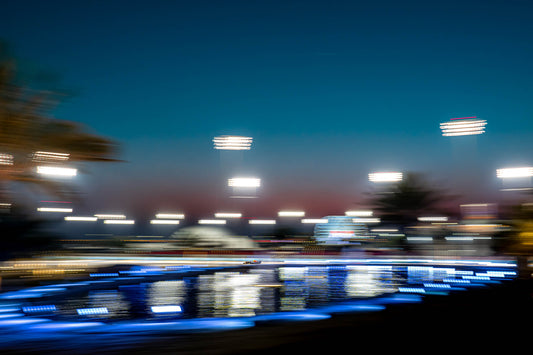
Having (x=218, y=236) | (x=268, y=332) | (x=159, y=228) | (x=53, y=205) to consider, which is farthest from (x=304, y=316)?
(x=159, y=228)

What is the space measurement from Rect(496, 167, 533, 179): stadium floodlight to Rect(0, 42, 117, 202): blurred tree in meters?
14.7

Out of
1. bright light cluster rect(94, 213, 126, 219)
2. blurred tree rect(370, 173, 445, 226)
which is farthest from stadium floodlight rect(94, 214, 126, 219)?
blurred tree rect(370, 173, 445, 226)

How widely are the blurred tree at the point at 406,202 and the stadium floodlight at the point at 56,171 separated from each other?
41144 mm

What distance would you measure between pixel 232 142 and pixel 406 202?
2750 cm

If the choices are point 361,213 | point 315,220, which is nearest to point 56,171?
point 315,220

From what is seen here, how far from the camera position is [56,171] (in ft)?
26.9

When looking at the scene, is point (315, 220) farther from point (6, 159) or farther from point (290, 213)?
point (6, 159)

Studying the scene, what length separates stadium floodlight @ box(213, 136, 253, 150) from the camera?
23.4 meters

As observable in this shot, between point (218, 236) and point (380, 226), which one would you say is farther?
point (380, 226)

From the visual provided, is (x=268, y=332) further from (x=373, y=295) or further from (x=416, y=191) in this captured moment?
(x=416, y=191)

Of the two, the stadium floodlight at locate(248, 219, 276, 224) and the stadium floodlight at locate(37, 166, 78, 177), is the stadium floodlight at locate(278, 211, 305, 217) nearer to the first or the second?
the stadium floodlight at locate(248, 219, 276, 224)

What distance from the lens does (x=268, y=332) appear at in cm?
559

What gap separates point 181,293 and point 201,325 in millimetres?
4300

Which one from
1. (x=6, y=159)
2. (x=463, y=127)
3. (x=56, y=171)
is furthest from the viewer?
(x=463, y=127)
